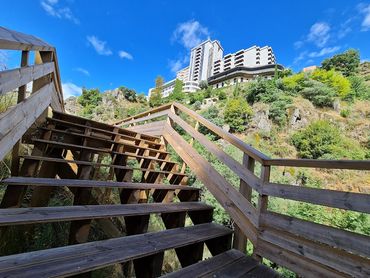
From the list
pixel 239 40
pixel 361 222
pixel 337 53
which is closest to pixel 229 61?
pixel 239 40

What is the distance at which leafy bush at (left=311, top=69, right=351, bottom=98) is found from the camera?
79.4ft

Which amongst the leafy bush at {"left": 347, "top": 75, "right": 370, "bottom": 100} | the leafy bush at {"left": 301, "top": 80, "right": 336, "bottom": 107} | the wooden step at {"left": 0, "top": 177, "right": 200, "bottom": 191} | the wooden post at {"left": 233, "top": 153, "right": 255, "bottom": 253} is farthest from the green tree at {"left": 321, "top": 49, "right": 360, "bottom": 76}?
the wooden step at {"left": 0, "top": 177, "right": 200, "bottom": 191}

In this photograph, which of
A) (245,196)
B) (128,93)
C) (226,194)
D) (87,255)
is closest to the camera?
(87,255)

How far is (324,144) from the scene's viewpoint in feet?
55.0

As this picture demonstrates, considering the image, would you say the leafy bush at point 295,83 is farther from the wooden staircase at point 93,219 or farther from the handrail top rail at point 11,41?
the handrail top rail at point 11,41

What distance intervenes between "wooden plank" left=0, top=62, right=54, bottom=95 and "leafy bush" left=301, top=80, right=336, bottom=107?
25.3 m

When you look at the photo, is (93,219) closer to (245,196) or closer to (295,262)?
(245,196)

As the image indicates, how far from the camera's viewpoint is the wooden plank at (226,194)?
2004 mm

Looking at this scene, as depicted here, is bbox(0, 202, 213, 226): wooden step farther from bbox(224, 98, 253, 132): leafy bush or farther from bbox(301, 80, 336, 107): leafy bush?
bbox(301, 80, 336, 107): leafy bush

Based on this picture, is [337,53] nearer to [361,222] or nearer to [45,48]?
[361,222]

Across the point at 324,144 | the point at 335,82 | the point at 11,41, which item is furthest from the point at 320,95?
the point at 11,41

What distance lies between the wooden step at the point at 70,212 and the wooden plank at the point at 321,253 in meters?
0.82

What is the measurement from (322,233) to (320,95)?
25.1 m

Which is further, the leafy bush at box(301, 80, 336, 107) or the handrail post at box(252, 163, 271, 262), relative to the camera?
the leafy bush at box(301, 80, 336, 107)
